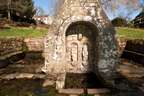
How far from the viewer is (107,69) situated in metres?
9.12

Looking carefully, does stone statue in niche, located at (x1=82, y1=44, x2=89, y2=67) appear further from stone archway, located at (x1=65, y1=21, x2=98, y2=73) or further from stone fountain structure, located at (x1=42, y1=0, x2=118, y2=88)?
stone fountain structure, located at (x1=42, y1=0, x2=118, y2=88)

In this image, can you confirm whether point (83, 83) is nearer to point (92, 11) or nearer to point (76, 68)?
point (76, 68)

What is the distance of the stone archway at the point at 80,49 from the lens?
10.1 metres

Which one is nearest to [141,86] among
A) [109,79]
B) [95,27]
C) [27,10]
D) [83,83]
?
[109,79]

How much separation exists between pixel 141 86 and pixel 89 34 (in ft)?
10.0

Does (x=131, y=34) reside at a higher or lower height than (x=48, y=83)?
higher

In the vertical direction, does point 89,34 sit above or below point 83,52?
above

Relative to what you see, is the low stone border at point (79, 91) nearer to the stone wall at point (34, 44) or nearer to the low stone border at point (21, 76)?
the low stone border at point (21, 76)

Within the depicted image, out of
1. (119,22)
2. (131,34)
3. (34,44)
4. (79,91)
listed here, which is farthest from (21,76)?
(119,22)

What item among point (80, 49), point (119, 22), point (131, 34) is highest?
point (119, 22)

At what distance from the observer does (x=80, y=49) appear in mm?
10234

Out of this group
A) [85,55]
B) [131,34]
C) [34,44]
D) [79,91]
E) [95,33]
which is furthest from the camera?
[131,34]

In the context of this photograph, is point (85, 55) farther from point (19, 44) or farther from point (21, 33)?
point (21, 33)

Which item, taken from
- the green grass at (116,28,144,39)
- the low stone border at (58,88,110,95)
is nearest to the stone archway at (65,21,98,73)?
the low stone border at (58,88,110,95)
